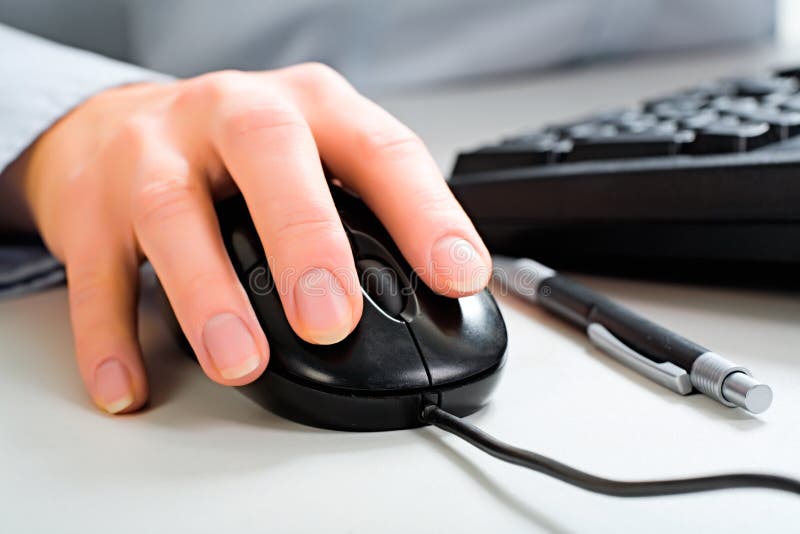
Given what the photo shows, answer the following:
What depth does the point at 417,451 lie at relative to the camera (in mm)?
277

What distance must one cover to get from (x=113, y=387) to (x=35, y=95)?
279 millimetres

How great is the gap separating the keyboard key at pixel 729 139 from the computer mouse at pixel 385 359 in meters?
0.15

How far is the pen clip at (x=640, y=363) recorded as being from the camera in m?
0.31

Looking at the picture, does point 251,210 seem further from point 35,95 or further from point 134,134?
point 35,95

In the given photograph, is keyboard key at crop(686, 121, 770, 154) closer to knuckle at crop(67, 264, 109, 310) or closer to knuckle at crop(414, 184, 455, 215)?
knuckle at crop(414, 184, 455, 215)

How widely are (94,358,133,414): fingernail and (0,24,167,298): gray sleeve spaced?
167mm

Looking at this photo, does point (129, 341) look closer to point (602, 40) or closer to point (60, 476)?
point (60, 476)

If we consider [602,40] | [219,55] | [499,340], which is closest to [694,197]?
[499,340]

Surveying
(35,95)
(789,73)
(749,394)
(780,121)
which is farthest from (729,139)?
(35,95)

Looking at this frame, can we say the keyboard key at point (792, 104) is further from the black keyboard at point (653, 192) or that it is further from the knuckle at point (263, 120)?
the knuckle at point (263, 120)

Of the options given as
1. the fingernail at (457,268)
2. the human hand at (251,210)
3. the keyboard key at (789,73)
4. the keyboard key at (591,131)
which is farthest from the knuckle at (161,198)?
the keyboard key at (789,73)

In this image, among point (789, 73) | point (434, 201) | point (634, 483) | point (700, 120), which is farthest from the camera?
point (789, 73)

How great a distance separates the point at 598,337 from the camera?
0.35 meters

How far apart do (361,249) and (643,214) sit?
0.15m
